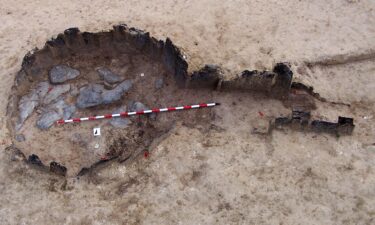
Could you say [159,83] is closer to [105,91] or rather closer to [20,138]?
[105,91]

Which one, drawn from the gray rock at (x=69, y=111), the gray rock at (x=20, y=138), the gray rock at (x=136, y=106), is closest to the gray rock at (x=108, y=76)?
the gray rock at (x=136, y=106)

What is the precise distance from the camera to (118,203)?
Result: 9039mm

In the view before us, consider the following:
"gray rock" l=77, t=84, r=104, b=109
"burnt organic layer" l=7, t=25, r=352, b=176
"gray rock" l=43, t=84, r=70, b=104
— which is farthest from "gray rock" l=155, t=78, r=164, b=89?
"gray rock" l=43, t=84, r=70, b=104

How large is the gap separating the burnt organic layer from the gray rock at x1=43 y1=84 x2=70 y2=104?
0.05 feet

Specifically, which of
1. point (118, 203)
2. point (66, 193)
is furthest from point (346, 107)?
point (66, 193)

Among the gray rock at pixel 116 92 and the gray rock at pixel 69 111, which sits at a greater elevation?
the gray rock at pixel 116 92

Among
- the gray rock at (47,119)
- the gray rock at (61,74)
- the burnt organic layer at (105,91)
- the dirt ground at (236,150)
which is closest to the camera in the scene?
the dirt ground at (236,150)

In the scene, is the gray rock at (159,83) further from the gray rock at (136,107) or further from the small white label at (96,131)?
the small white label at (96,131)

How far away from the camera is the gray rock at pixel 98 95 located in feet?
36.7

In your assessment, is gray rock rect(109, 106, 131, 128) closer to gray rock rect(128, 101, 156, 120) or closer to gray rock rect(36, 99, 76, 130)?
gray rock rect(128, 101, 156, 120)

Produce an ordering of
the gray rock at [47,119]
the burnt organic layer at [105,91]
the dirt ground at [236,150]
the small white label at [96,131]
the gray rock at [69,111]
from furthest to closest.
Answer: the gray rock at [69,111], the gray rock at [47,119], the small white label at [96,131], the burnt organic layer at [105,91], the dirt ground at [236,150]

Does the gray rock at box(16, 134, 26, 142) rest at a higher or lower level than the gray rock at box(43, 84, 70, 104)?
lower

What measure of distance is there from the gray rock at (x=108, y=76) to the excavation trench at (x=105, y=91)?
0.03m

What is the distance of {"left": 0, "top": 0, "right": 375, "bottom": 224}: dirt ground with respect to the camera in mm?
8891
